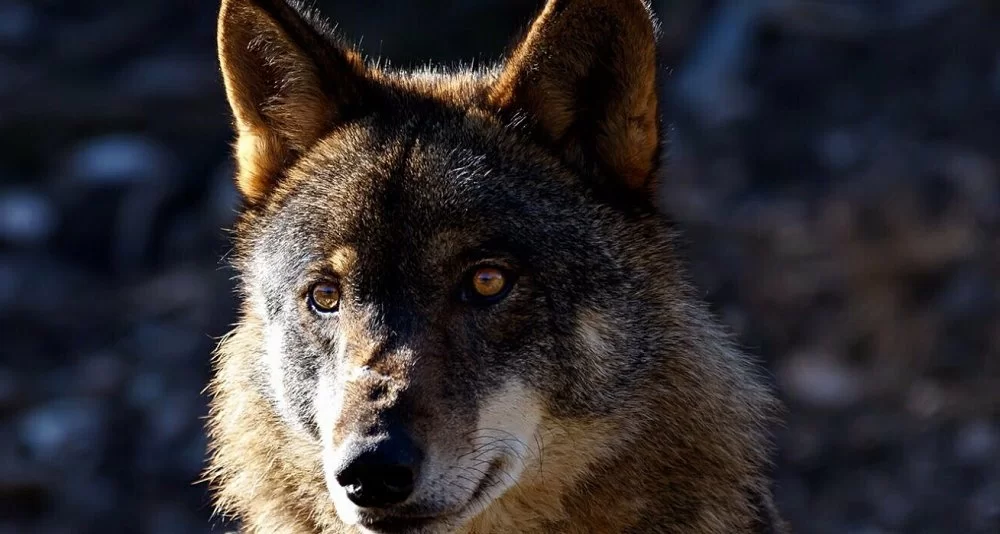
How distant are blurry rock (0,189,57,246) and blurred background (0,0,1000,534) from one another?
0.07ft

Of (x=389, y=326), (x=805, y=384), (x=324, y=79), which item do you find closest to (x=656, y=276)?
(x=389, y=326)

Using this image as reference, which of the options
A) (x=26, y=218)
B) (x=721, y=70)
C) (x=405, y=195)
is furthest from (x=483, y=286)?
(x=26, y=218)

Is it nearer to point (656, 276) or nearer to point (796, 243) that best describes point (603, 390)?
point (656, 276)

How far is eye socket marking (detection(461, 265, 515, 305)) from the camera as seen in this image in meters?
4.52

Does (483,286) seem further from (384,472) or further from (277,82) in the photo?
(277,82)

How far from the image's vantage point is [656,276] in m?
4.88

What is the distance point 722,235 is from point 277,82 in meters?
6.23

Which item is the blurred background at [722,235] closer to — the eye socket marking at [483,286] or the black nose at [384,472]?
the eye socket marking at [483,286]

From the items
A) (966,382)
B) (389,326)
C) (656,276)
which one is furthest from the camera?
(966,382)

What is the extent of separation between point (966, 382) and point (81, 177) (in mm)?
7803

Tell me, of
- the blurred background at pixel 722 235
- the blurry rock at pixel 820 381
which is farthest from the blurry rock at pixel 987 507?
the blurry rock at pixel 820 381

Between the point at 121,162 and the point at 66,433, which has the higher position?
the point at 121,162

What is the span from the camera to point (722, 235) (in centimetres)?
1078

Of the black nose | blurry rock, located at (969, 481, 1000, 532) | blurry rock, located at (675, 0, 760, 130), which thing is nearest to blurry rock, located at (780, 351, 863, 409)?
blurry rock, located at (969, 481, 1000, 532)
